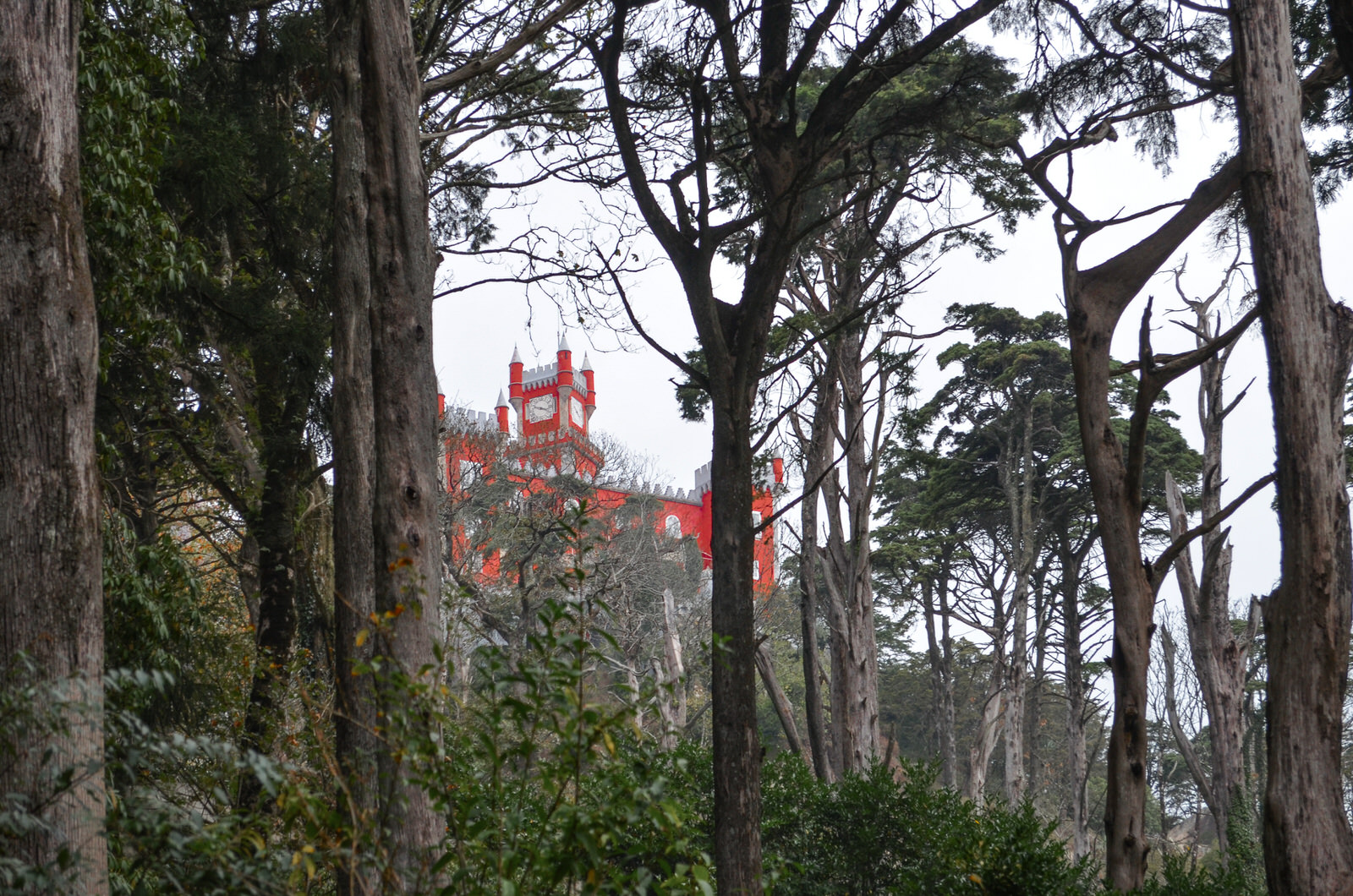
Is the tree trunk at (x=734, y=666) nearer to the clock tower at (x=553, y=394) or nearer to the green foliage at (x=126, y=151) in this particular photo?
the green foliage at (x=126, y=151)

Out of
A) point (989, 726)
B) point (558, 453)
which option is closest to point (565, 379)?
point (558, 453)

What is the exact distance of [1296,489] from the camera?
15.6 ft

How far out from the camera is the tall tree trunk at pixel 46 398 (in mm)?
3693

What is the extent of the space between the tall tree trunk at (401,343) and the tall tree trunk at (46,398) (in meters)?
1.05

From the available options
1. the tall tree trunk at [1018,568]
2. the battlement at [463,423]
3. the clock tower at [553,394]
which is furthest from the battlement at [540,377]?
the tall tree trunk at [1018,568]

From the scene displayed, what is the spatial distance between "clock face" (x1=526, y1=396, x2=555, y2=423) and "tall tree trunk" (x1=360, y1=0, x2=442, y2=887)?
35.6 m

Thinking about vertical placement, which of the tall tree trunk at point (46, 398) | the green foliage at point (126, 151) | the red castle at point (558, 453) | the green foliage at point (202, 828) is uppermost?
the red castle at point (558, 453)

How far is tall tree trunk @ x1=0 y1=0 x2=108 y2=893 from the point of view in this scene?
3.69m

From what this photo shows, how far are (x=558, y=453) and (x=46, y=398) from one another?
64.3 feet

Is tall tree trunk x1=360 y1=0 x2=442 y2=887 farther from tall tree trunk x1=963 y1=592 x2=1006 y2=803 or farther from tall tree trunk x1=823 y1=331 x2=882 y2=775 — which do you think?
tall tree trunk x1=963 y1=592 x2=1006 y2=803

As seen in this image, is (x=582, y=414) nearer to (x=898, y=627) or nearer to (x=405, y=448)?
(x=898, y=627)

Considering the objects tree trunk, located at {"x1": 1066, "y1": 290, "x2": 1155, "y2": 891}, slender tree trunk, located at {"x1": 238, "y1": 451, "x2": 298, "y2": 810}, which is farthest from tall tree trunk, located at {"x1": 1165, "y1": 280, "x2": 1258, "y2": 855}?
slender tree trunk, located at {"x1": 238, "y1": 451, "x2": 298, "y2": 810}

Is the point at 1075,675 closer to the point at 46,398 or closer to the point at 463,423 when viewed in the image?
the point at 463,423

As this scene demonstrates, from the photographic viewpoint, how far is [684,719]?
22.0m
